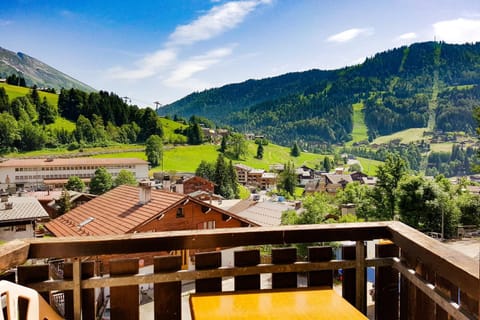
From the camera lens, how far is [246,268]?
3.91ft

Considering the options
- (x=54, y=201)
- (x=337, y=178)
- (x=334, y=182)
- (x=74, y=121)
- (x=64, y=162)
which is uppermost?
(x=74, y=121)

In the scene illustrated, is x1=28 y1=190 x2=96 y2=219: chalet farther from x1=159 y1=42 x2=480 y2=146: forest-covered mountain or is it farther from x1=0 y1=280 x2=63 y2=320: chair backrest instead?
x1=159 y1=42 x2=480 y2=146: forest-covered mountain

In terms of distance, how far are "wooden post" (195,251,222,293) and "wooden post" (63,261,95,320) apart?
31cm

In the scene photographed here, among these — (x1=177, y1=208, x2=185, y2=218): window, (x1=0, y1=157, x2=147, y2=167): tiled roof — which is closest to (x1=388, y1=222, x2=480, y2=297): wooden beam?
(x1=177, y1=208, x2=185, y2=218): window

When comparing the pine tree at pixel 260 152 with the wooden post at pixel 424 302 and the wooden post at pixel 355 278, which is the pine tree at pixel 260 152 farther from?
the wooden post at pixel 424 302

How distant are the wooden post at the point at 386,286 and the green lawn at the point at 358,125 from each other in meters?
109

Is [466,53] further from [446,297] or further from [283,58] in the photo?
[446,297]

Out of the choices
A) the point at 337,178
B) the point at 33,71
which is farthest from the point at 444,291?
the point at 33,71

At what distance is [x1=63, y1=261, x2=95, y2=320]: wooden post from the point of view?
43.4 inches

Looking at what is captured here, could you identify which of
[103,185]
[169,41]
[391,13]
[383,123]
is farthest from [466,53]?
[391,13]

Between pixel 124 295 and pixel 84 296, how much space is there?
12cm

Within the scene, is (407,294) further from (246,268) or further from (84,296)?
(84,296)

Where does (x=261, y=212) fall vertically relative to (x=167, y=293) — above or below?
below

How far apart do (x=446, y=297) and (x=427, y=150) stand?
9176cm
